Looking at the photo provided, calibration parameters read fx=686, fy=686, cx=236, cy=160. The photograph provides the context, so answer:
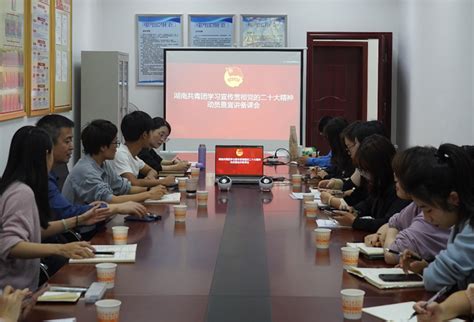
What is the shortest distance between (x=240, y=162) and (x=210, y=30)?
3446mm

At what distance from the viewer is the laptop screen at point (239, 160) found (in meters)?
4.86

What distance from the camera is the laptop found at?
486 centimetres

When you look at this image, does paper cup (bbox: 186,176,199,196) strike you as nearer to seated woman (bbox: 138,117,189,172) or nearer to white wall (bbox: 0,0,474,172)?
seated woman (bbox: 138,117,189,172)

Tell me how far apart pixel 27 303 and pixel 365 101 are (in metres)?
7.19

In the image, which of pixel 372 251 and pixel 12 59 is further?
pixel 12 59

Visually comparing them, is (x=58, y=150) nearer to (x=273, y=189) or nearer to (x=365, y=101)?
(x=273, y=189)

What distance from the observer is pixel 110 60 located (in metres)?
7.09

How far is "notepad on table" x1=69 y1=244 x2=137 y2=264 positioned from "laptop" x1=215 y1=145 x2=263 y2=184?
7.12 ft

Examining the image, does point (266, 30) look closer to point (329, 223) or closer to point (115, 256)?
point (329, 223)

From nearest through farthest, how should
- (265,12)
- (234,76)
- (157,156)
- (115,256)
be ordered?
(115,256) → (157,156) → (234,76) → (265,12)

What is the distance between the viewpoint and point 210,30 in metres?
7.98

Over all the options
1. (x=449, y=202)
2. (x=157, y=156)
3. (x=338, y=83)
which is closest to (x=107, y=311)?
(x=449, y=202)

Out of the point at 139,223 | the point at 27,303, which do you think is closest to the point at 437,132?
the point at 139,223

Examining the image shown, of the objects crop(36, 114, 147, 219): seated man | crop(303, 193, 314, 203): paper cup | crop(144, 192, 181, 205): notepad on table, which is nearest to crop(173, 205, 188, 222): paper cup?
crop(36, 114, 147, 219): seated man
